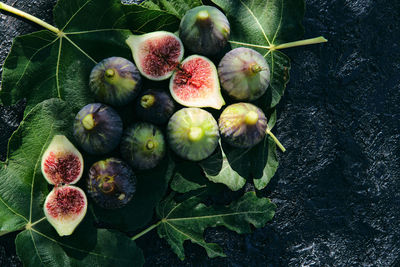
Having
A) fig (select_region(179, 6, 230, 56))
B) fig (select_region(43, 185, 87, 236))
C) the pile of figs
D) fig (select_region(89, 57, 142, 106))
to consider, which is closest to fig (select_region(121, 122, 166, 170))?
the pile of figs

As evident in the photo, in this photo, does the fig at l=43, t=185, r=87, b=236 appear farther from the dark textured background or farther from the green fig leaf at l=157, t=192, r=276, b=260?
the dark textured background

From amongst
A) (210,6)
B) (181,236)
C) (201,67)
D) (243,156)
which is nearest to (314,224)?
(243,156)

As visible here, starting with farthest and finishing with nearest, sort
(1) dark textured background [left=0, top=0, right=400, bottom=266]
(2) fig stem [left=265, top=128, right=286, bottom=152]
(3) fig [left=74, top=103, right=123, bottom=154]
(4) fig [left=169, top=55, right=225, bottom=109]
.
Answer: (1) dark textured background [left=0, top=0, right=400, bottom=266] < (2) fig stem [left=265, top=128, right=286, bottom=152] < (4) fig [left=169, top=55, right=225, bottom=109] < (3) fig [left=74, top=103, right=123, bottom=154]

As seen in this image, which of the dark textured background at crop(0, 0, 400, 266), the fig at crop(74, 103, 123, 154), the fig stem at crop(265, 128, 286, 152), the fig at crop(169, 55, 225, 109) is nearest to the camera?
the fig at crop(74, 103, 123, 154)

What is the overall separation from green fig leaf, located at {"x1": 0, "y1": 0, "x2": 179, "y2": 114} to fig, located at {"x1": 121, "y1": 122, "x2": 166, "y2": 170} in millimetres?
245

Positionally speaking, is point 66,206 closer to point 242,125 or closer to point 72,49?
point 72,49

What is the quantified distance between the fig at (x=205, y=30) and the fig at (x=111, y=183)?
1.76 ft

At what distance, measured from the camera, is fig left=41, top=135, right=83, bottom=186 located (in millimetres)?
1609

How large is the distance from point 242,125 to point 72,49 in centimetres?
72

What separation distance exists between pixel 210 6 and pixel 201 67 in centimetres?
24

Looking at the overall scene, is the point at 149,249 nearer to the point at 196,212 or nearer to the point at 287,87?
the point at 196,212

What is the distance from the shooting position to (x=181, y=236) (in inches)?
67.8

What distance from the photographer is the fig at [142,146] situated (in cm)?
157

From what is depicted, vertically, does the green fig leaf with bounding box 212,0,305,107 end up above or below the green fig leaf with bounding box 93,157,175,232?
above
